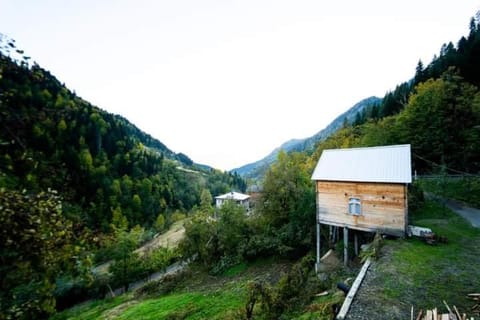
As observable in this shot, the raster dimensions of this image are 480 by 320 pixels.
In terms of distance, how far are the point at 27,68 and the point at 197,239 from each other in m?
23.3

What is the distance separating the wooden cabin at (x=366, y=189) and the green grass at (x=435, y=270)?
1404 mm

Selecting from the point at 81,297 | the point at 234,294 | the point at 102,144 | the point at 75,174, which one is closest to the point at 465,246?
the point at 234,294

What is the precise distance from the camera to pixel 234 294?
14.9 m

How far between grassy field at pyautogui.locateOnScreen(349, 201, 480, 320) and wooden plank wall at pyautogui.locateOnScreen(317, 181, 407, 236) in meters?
1.13

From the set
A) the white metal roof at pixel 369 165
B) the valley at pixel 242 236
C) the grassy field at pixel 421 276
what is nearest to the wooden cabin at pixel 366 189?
the white metal roof at pixel 369 165

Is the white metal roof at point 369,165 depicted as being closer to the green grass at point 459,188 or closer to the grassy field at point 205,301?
the grassy field at point 205,301

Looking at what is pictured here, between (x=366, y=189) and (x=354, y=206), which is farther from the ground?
(x=366, y=189)

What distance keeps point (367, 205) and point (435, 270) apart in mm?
5007

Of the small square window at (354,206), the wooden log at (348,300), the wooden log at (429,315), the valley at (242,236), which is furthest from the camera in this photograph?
the small square window at (354,206)

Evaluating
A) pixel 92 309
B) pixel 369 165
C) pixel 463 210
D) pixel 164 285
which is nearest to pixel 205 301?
pixel 164 285

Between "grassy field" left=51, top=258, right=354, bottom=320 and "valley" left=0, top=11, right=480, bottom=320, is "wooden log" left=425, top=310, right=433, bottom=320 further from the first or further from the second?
"grassy field" left=51, top=258, right=354, bottom=320

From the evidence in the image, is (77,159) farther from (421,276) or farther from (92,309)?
(421,276)

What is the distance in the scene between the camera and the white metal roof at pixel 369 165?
13.2 metres

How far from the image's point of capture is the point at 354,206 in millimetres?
14367
